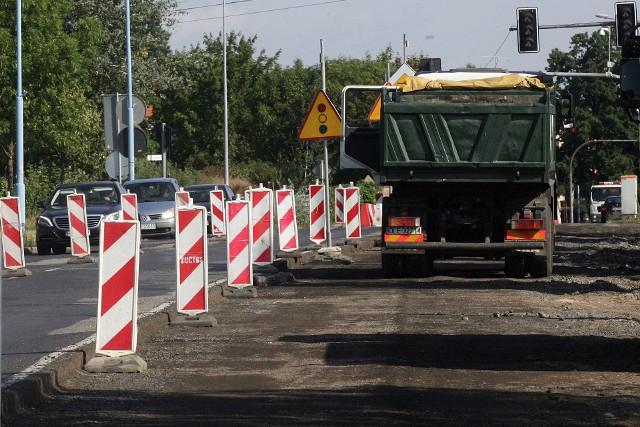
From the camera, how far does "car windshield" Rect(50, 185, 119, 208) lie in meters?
33.2

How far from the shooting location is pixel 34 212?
52906 mm

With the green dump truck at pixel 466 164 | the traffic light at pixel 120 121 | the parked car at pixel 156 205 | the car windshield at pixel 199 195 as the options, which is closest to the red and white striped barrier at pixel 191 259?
the green dump truck at pixel 466 164

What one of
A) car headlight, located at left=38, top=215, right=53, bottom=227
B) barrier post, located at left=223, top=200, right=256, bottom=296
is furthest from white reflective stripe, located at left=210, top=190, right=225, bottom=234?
barrier post, located at left=223, top=200, right=256, bottom=296

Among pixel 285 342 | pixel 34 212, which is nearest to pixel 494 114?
pixel 285 342

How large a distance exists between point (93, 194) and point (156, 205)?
4438 millimetres

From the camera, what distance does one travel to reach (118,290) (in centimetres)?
1050

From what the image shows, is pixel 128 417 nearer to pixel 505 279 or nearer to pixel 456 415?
pixel 456 415

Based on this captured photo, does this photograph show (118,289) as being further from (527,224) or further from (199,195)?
(199,195)

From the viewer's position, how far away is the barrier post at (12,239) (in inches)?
875

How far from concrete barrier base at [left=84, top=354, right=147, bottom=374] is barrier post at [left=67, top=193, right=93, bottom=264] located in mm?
15653

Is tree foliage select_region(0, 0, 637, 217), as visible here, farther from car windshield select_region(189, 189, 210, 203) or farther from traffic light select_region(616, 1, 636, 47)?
traffic light select_region(616, 1, 636, 47)

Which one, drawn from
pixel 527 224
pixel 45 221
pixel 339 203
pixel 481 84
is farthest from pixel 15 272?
pixel 339 203

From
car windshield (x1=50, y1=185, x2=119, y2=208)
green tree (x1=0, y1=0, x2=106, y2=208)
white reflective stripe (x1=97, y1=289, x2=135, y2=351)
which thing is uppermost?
green tree (x1=0, y1=0, x2=106, y2=208)

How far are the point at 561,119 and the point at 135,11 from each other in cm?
6251
